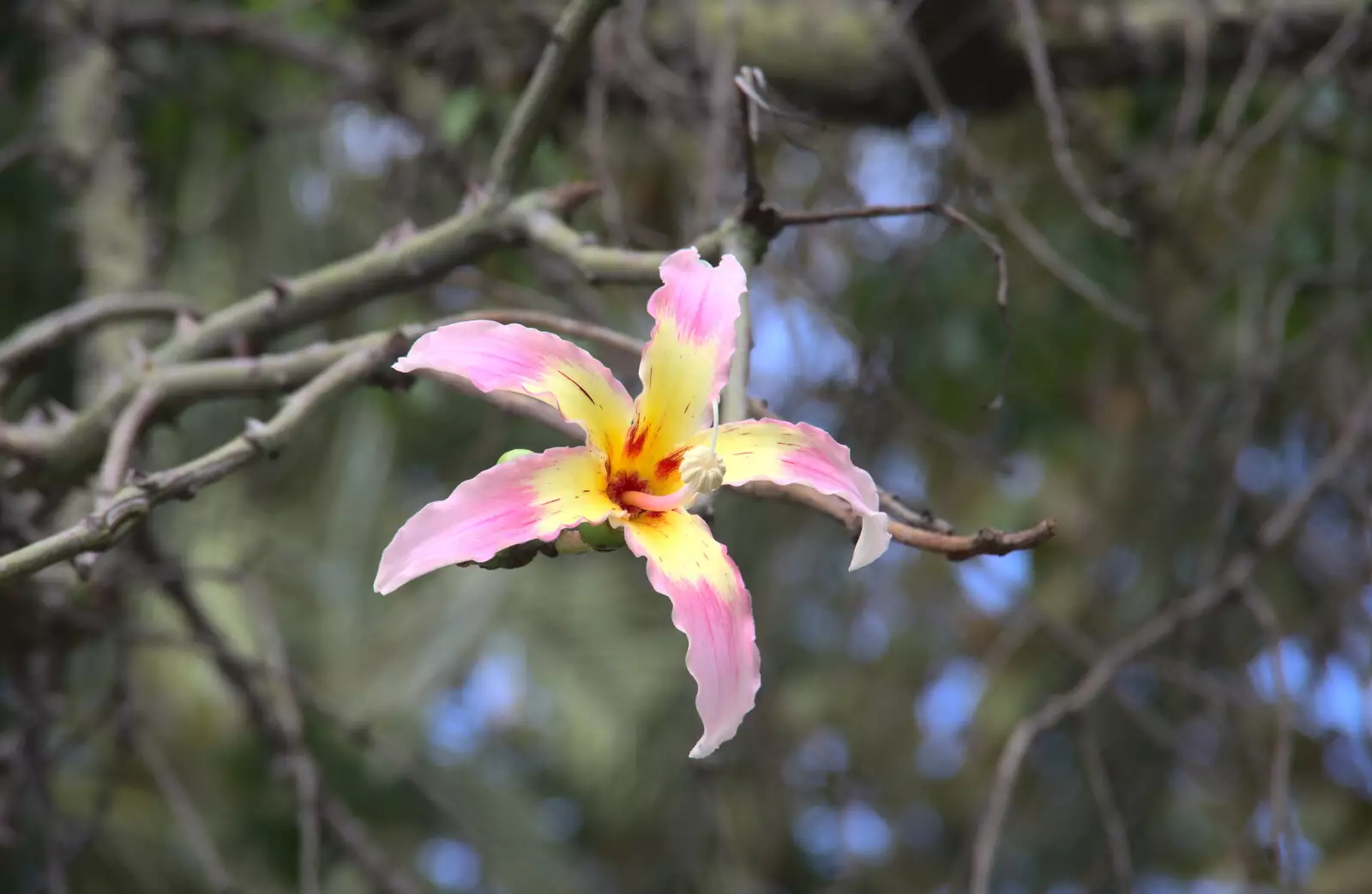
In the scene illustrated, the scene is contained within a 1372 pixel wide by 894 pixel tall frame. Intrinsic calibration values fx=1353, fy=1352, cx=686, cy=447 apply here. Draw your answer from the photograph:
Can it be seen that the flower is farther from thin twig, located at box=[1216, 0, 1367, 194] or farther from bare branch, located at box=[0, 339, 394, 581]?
thin twig, located at box=[1216, 0, 1367, 194]

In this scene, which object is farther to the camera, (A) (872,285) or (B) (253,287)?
(B) (253,287)

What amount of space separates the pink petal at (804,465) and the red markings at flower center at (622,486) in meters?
0.07

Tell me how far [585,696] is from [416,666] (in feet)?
2.00

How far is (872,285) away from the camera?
2838 mm

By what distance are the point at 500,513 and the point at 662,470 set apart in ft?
0.58

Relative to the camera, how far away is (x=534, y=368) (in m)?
0.92

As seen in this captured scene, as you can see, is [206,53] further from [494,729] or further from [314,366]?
[494,729]

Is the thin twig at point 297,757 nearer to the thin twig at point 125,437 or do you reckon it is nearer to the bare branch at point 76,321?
the bare branch at point 76,321

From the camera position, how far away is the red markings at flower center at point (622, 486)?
953mm

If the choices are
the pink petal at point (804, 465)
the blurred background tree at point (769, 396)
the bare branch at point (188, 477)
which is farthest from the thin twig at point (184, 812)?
the pink petal at point (804, 465)

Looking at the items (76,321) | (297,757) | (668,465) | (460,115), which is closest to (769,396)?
(460,115)

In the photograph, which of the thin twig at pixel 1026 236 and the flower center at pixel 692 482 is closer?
the flower center at pixel 692 482

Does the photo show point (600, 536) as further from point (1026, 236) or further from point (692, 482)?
point (1026, 236)

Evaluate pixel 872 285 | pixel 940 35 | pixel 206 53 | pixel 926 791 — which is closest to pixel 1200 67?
pixel 940 35
